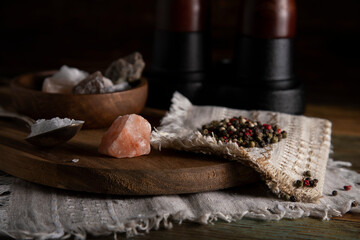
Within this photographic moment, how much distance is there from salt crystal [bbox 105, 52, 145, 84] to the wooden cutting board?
0.40 m

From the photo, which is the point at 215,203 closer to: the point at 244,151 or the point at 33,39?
the point at 244,151

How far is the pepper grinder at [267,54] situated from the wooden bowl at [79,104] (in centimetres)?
41

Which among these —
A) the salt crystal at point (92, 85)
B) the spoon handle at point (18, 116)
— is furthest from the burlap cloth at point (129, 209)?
the salt crystal at point (92, 85)

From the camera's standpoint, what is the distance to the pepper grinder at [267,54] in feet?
5.41

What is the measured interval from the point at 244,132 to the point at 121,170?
38cm

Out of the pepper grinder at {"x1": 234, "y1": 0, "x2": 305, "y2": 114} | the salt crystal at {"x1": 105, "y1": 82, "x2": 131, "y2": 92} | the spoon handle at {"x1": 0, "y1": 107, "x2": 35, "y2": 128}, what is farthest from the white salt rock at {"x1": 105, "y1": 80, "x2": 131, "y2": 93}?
the pepper grinder at {"x1": 234, "y1": 0, "x2": 305, "y2": 114}

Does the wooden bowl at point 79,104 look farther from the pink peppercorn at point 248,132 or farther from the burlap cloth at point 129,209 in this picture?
the pink peppercorn at point 248,132

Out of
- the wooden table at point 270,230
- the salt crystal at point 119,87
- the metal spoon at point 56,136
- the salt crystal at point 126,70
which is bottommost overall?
the wooden table at point 270,230

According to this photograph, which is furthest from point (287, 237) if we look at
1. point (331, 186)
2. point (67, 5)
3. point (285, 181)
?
point (67, 5)

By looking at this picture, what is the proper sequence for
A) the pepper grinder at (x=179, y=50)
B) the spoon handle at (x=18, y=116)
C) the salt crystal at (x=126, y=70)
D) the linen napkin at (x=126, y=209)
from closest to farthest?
the linen napkin at (x=126, y=209), the spoon handle at (x=18, y=116), the salt crystal at (x=126, y=70), the pepper grinder at (x=179, y=50)

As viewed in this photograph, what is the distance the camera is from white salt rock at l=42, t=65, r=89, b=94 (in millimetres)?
1523

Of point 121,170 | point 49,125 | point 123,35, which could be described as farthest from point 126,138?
point 123,35

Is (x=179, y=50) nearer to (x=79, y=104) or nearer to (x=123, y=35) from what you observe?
(x=79, y=104)

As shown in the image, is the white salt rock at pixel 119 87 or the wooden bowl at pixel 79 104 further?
the white salt rock at pixel 119 87
